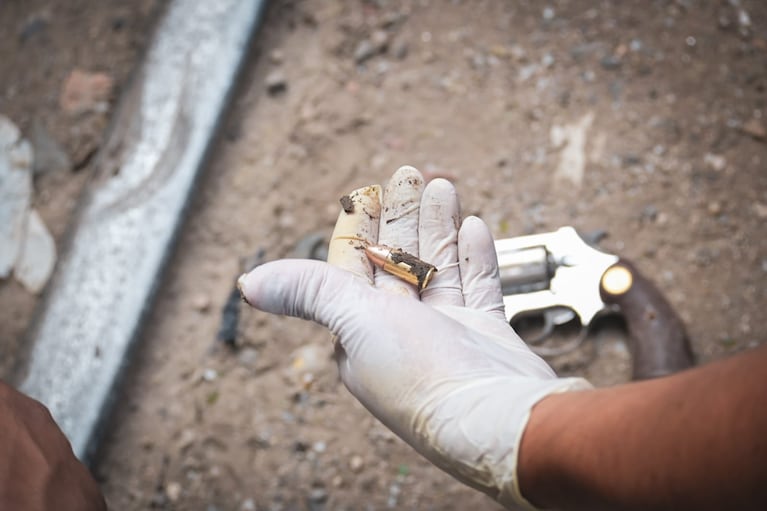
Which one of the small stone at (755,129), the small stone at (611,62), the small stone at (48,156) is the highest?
the small stone at (611,62)

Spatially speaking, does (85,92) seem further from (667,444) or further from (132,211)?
(667,444)

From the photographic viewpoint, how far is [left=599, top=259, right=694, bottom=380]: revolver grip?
2066 millimetres

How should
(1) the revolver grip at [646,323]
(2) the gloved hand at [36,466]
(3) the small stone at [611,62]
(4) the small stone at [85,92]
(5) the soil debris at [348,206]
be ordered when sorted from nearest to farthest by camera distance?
1. (2) the gloved hand at [36,466]
2. (5) the soil debris at [348,206]
3. (1) the revolver grip at [646,323]
4. (3) the small stone at [611,62]
5. (4) the small stone at [85,92]

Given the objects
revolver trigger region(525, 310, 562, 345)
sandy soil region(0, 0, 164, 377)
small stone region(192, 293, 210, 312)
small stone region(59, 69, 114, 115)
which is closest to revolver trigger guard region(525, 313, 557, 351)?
revolver trigger region(525, 310, 562, 345)

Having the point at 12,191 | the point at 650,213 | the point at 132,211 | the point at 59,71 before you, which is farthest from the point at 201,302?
the point at 650,213

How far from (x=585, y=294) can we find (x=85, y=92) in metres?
2.59

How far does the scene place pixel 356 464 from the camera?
218 cm

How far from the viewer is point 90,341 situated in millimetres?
2398

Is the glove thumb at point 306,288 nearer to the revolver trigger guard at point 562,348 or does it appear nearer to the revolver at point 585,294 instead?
the revolver at point 585,294

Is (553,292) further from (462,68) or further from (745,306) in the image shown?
(462,68)

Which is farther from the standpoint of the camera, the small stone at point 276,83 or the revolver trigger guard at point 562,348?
the small stone at point 276,83

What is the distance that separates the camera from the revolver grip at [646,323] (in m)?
2.07

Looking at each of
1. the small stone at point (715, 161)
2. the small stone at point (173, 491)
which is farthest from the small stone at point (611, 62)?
the small stone at point (173, 491)

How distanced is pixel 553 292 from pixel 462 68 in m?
1.25
